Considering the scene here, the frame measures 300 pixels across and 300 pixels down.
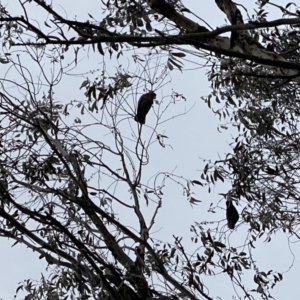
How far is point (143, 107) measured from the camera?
3885 mm

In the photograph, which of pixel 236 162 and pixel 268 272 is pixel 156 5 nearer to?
pixel 236 162

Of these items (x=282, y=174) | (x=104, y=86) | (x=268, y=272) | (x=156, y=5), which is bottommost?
(x=268, y=272)

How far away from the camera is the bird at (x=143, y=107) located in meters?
3.87

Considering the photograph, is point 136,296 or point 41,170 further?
point 41,170

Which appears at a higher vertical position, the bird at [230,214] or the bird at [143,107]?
the bird at [143,107]

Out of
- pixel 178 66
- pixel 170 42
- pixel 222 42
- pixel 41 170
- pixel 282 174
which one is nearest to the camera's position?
pixel 170 42

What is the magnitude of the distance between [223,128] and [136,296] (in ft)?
8.95

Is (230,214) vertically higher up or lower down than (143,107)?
lower down

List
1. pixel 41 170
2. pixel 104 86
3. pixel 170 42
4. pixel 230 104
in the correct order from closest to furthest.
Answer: pixel 170 42 → pixel 41 170 → pixel 104 86 → pixel 230 104

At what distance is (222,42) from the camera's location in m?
3.22

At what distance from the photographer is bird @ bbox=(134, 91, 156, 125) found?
12.7 ft

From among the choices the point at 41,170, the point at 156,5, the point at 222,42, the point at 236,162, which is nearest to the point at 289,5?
the point at 222,42

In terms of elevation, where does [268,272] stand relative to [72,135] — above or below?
below

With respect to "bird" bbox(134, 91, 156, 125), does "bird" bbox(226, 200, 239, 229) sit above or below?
below
